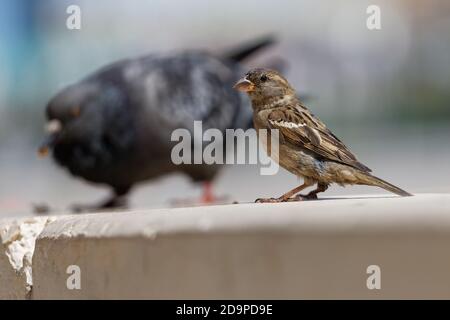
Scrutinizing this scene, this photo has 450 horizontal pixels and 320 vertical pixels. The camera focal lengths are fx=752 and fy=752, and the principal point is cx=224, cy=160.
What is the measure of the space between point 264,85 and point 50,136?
281 cm

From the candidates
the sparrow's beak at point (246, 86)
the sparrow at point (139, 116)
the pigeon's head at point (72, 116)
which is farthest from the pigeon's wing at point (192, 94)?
the sparrow's beak at point (246, 86)

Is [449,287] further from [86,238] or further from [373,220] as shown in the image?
[86,238]

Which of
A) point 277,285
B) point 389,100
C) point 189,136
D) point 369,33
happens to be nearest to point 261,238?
point 277,285

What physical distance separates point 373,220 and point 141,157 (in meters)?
3.82

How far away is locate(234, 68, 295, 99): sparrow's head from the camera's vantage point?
2.22 m

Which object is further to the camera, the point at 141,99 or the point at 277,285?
the point at 141,99

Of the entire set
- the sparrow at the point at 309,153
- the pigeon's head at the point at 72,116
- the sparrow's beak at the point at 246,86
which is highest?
the pigeon's head at the point at 72,116

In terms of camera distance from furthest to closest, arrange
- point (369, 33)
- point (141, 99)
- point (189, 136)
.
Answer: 1. point (369, 33)
2. point (141, 99)
3. point (189, 136)

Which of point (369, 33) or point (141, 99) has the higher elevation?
point (369, 33)

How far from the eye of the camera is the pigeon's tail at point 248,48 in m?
5.24

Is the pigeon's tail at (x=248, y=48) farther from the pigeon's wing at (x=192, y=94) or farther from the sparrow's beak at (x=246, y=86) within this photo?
the sparrow's beak at (x=246, y=86)

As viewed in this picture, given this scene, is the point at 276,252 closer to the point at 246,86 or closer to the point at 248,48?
the point at 246,86

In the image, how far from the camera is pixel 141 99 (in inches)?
187

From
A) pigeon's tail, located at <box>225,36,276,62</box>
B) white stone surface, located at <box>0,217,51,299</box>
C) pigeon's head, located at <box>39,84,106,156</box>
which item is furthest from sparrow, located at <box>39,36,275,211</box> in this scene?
white stone surface, located at <box>0,217,51,299</box>
